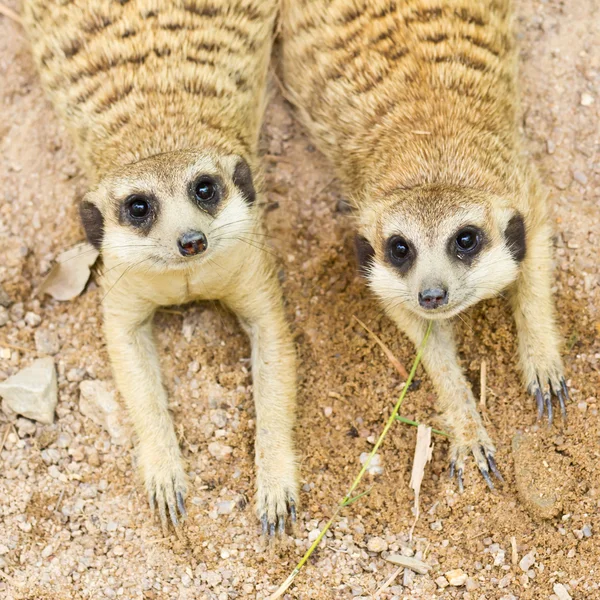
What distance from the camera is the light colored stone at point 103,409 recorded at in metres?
3.54

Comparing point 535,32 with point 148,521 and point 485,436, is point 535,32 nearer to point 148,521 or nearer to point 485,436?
point 485,436

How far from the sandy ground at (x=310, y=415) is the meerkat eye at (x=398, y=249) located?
0.48 m

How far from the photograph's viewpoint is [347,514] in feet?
11.0

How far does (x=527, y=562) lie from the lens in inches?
126

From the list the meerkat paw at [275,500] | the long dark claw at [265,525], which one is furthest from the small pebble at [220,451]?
the long dark claw at [265,525]

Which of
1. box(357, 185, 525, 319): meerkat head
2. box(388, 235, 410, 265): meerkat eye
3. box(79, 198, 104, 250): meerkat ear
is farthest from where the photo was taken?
box(79, 198, 104, 250): meerkat ear

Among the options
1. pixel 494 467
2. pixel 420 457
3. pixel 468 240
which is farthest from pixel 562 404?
pixel 468 240

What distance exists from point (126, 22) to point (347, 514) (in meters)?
1.89

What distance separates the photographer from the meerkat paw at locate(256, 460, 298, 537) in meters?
3.33

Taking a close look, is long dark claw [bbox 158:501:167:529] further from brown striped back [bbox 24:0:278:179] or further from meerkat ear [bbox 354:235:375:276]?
brown striped back [bbox 24:0:278:179]

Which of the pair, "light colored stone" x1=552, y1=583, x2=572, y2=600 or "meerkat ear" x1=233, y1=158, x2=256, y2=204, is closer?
"light colored stone" x1=552, y1=583, x2=572, y2=600

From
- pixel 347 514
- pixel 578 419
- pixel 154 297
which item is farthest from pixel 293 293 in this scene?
pixel 578 419

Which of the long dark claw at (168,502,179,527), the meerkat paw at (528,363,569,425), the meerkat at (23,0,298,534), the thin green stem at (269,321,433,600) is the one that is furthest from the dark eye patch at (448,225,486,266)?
the long dark claw at (168,502,179,527)

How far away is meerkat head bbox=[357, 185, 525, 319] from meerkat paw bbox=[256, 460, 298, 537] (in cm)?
74
